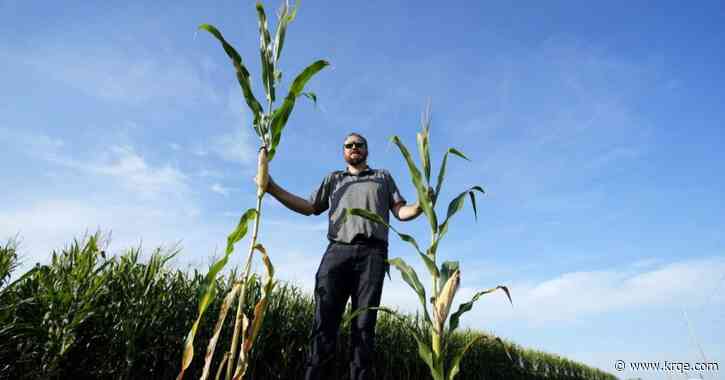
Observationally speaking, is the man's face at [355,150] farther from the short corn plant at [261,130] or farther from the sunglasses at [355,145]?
the short corn plant at [261,130]

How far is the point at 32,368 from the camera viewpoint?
3.00m

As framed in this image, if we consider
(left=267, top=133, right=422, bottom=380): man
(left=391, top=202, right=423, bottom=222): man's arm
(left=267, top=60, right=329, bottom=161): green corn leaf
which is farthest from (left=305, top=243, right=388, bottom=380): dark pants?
(left=267, top=60, right=329, bottom=161): green corn leaf

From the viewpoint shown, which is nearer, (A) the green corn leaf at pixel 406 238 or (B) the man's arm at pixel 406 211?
(A) the green corn leaf at pixel 406 238

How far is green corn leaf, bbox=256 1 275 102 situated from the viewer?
2201 mm

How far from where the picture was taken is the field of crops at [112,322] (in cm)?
301

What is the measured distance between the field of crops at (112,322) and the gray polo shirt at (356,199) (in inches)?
44.8

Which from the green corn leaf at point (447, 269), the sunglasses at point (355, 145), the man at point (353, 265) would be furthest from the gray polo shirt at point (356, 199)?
the green corn leaf at point (447, 269)

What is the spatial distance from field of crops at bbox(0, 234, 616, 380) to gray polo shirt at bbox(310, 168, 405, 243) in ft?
3.73

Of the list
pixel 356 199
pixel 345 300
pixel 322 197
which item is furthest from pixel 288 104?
pixel 345 300

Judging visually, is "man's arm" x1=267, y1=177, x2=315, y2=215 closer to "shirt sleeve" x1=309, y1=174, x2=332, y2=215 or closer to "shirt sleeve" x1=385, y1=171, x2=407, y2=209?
"shirt sleeve" x1=309, y1=174, x2=332, y2=215

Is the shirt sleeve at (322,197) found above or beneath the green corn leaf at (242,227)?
above

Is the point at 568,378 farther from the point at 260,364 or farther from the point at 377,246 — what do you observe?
the point at 377,246

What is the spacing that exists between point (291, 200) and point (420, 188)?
0.99 meters

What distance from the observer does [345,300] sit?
2863 millimetres
